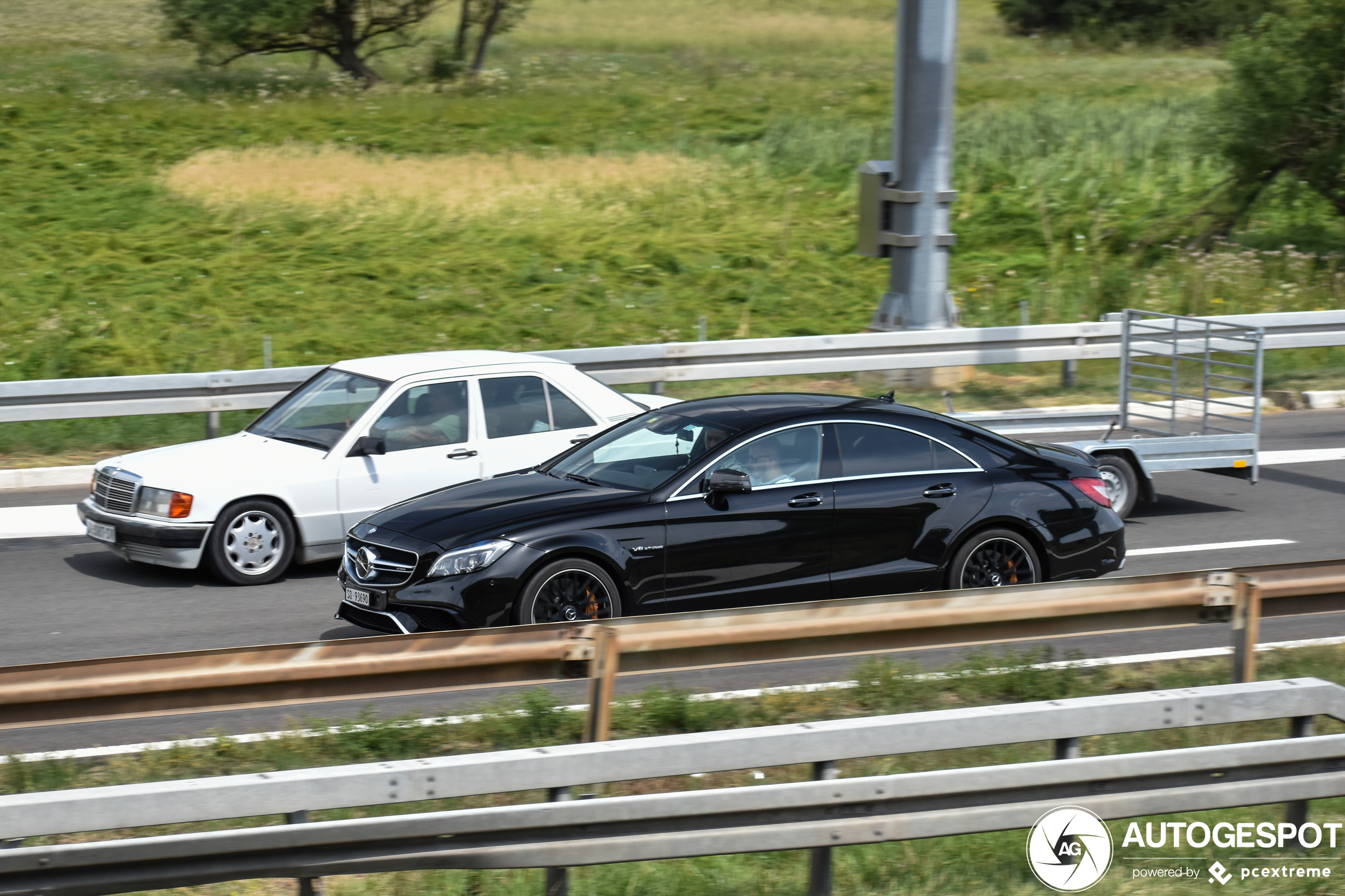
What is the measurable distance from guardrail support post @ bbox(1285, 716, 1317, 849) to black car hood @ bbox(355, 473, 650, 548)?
4103mm

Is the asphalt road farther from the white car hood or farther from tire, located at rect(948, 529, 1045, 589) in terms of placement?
the white car hood

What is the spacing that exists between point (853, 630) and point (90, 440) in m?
11.8

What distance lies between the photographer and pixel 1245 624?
244 inches

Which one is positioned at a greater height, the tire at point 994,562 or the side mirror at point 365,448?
the side mirror at point 365,448

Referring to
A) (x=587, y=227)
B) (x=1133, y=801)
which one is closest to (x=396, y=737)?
(x=1133, y=801)

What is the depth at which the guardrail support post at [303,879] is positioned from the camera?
14.5ft

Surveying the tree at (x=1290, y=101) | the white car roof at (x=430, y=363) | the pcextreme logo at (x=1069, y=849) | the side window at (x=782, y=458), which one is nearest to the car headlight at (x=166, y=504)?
the white car roof at (x=430, y=363)

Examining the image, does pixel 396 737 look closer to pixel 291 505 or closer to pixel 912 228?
pixel 291 505

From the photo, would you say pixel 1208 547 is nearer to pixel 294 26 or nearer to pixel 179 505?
pixel 179 505

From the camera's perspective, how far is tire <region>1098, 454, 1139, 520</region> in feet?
40.2

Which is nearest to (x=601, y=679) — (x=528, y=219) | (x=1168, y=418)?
(x=1168, y=418)

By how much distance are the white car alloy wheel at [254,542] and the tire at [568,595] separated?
117 inches

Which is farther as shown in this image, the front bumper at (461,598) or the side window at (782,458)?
the side window at (782,458)

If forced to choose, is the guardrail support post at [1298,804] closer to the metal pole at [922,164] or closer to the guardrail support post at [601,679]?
the guardrail support post at [601,679]
